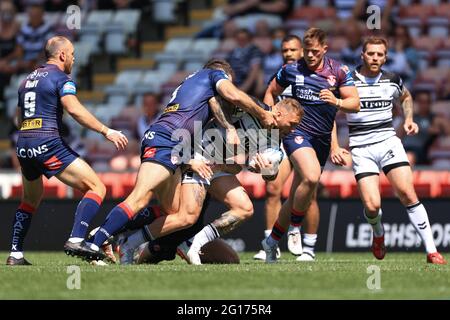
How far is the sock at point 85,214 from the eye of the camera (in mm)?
11500

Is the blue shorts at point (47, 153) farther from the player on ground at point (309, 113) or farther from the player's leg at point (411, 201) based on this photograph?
the player's leg at point (411, 201)

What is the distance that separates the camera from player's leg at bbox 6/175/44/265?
12.2 meters

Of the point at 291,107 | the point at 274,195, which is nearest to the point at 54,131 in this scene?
the point at 291,107

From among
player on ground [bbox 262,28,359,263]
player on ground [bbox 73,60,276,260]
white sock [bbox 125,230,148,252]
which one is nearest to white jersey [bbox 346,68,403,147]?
player on ground [bbox 262,28,359,263]

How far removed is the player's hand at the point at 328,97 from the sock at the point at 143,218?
1956 millimetres

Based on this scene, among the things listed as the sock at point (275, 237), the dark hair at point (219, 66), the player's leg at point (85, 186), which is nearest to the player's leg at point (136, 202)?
the player's leg at point (85, 186)

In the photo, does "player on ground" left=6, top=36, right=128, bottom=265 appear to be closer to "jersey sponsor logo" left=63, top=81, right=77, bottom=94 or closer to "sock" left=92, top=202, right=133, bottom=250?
"jersey sponsor logo" left=63, top=81, right=77, bottom=94

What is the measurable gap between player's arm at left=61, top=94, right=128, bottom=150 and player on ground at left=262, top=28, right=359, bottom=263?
2.31 metres

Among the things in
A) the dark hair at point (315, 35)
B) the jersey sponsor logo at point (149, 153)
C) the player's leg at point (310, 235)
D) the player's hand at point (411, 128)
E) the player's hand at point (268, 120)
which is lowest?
the player's leg at point (310, 235)

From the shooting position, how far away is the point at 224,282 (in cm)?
983

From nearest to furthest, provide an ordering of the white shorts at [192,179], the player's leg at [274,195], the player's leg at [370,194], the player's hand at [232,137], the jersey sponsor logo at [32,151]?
1. the jersey sponsor logo at [32,151]
2. the player's hand at [232,137]
3. the white shorts at [192,179]
4. the player's leg at [370,194]
5. the player's leg at [274,195]

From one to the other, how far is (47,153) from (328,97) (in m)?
2.79

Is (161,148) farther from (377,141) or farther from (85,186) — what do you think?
(377,141)
